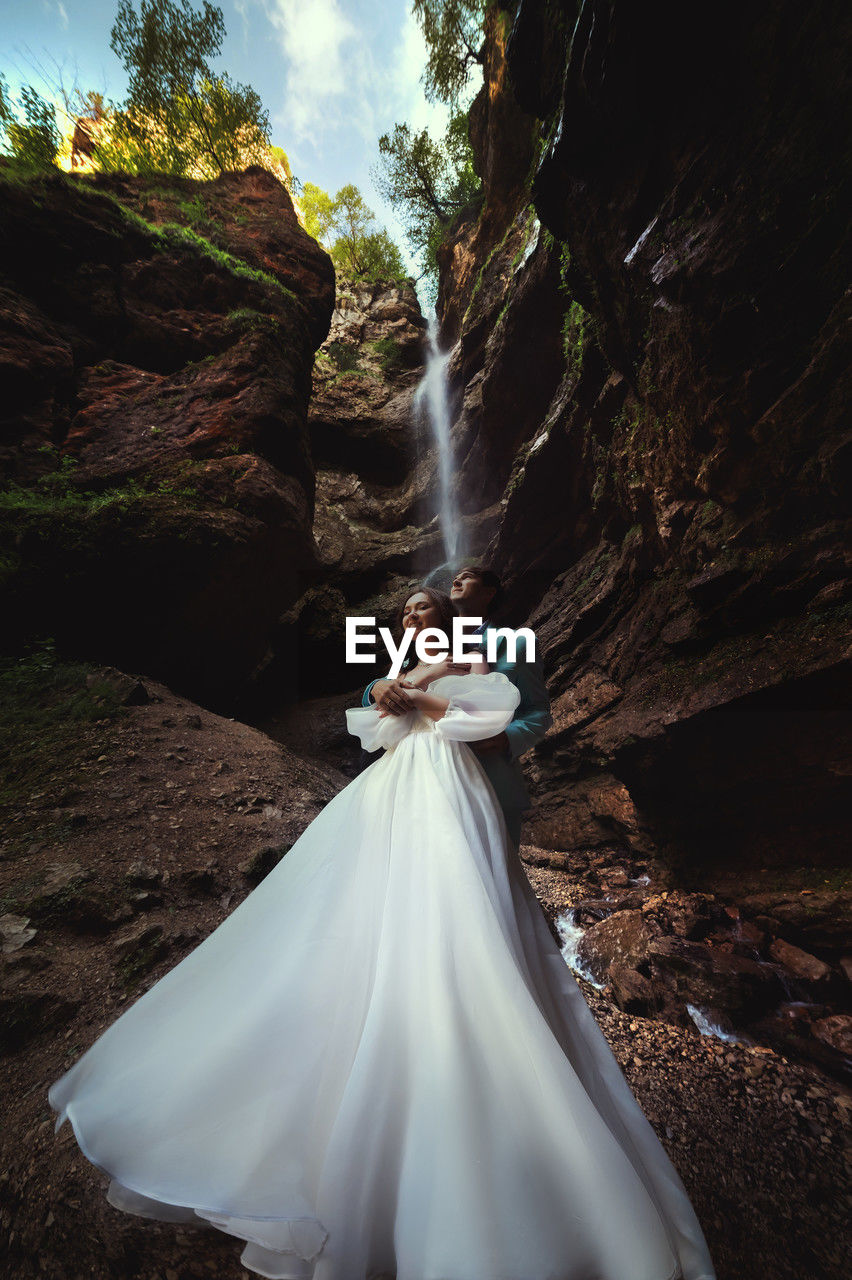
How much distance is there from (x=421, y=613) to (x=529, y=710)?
70cm

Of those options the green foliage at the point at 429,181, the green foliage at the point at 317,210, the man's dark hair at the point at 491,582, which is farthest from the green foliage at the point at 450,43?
the man's dark hair at the point at 491,582

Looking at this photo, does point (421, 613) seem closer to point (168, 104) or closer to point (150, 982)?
point (150, 982)

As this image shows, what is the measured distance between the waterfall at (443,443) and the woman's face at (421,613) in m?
9.99

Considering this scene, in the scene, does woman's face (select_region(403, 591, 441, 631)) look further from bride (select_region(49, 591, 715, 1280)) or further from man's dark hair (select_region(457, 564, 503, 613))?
bride (select_region(49, 591, 715, 1280))

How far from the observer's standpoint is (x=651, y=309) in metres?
4.35

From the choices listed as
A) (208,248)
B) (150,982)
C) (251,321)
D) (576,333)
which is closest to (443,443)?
(576,333)

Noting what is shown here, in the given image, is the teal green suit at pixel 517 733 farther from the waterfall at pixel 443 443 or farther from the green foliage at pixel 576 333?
the waterfall at pixel 443 443

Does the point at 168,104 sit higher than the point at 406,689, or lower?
higher

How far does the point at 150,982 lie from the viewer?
2.37 meters

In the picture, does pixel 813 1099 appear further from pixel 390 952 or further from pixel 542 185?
pixel 542 185

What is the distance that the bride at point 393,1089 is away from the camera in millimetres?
900

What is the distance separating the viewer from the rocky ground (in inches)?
52.6

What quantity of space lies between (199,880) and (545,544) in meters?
8.24

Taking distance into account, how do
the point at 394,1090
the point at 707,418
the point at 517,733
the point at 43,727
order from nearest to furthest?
the point at 394,1090
the point at 517,733
the point at 707,418
the point at 43,727
